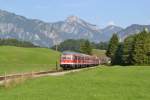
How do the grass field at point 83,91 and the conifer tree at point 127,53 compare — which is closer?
the grass field at point 83,91

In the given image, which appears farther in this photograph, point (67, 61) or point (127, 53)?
point (127, 53)

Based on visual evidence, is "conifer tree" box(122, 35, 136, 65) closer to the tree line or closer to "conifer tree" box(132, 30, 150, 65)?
the tree line

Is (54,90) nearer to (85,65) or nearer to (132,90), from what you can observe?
(132,90)

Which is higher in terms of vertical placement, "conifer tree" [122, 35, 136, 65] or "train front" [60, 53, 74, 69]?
"conifer tree" [122, 35, 136, 65]

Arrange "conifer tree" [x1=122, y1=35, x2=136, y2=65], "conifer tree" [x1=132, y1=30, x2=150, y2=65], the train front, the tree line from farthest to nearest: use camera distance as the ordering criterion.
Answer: "conifer tree" [x1=122, y1=35, x2=136, y2=65] → the tree line → "conifer tree" [x1=132, y1=30, x2=150, y2=65] → the train front

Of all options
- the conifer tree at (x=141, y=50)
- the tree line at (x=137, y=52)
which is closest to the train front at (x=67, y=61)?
the tree line at (x=137, y=52)

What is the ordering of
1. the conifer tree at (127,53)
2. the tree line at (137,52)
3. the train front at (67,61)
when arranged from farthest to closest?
the conifer tree at (127,53)
the tree line at (137,52)
the train front at (67,61)

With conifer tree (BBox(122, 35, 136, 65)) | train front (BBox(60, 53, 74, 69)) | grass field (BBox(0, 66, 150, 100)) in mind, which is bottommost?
grass field (BBox(0, 66, 150, 100))

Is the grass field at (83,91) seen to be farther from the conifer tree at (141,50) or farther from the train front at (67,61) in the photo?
the conifer tree at (141,50)

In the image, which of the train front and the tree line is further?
the tree line

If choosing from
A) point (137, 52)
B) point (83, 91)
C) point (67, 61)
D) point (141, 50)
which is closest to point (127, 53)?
point (141, 50)

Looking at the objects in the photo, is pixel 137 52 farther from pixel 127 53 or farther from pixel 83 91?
pixel 83 91

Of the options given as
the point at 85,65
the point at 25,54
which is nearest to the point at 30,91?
the point at 85,65

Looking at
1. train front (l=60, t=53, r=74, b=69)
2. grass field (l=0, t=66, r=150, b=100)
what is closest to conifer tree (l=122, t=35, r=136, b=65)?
train front (l=60, t=53, r=74, b=69)
